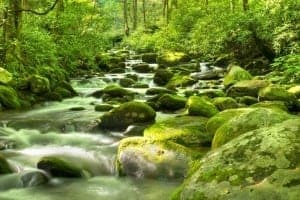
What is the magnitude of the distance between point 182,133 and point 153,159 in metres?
1.08

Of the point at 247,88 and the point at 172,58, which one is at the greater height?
the point at 247,88

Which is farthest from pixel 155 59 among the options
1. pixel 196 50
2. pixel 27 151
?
pixel 27 151

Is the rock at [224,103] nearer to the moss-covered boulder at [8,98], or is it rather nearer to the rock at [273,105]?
the rock at [273,105]

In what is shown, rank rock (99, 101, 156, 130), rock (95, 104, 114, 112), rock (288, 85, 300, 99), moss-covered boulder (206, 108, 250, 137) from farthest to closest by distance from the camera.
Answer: rock (95, 104, 114, 112)
rock (288, 85, 300, 99)
rock (99, 101, 156, 130)
moss-covered boulder (206, 108, 250, 137)

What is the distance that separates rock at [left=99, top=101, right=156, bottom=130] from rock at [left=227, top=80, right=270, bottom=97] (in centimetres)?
395

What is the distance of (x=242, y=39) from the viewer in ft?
Answer: 59.6

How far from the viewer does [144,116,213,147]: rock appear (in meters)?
7.95

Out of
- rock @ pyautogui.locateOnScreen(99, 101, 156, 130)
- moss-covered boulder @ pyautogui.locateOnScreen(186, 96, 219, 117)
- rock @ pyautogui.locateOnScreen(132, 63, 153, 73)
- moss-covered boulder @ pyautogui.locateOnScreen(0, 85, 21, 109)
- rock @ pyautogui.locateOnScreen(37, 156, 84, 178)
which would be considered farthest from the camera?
rock @ pyautogui.locateOnScreen(132, 63, 153, 73)

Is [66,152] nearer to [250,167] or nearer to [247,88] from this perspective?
[250,167]

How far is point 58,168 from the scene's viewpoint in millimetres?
7348

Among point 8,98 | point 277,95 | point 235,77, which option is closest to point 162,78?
point 235,77

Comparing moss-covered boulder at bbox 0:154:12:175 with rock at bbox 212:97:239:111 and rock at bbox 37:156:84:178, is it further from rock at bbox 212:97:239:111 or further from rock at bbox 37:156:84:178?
rock at bbox 212:97:239:111

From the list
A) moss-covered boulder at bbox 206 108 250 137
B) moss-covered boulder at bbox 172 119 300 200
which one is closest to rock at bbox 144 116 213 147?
moss-covered boulder at bbox 206 108 250 137

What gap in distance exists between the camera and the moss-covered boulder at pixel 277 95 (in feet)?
37.3
